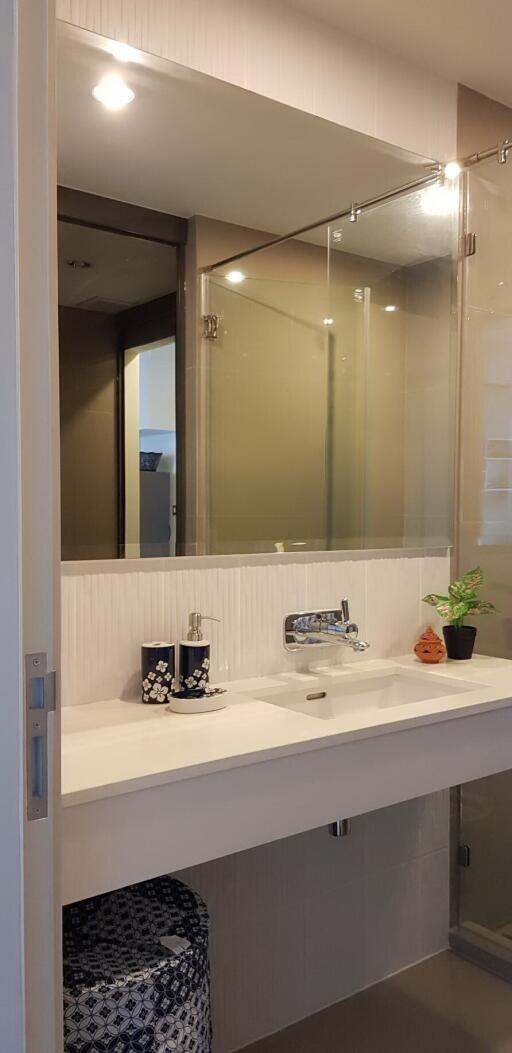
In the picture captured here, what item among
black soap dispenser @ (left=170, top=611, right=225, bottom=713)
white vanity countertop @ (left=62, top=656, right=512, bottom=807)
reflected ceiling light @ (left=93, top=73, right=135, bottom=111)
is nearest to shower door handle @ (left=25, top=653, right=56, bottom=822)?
white vanity countertop @ (left=62, top=656, right=512, bottom=807)

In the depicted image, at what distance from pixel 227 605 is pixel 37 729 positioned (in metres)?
0.93

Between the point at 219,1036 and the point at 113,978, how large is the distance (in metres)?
0.80

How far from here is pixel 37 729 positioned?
99 centimetres

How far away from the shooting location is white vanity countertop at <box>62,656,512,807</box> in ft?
4.04

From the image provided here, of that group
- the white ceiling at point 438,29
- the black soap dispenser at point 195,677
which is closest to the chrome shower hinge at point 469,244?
the white ceiling at point 438,29

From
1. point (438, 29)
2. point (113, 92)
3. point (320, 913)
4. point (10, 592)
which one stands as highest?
point (438, 29)

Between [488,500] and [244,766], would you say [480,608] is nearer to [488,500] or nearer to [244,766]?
[488,500]

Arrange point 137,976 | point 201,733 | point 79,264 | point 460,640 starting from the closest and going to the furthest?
1. point 137,976
2. point 201,733
3. point 79,264
4. point 460,640

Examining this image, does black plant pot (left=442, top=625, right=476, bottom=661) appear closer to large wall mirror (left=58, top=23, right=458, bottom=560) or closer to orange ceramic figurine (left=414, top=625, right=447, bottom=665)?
orange ceramic figurine (left=414, top=625, right=447, bottom=665)

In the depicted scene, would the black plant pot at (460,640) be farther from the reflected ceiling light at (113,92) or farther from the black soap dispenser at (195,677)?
the reflected ceiling light at (113,92)

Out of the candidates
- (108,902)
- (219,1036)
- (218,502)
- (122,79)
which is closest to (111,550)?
(218,502)

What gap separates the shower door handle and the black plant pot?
144 centimetres

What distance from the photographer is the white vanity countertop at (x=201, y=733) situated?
4.04ft

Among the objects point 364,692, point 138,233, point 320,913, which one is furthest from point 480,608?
point 138,233
